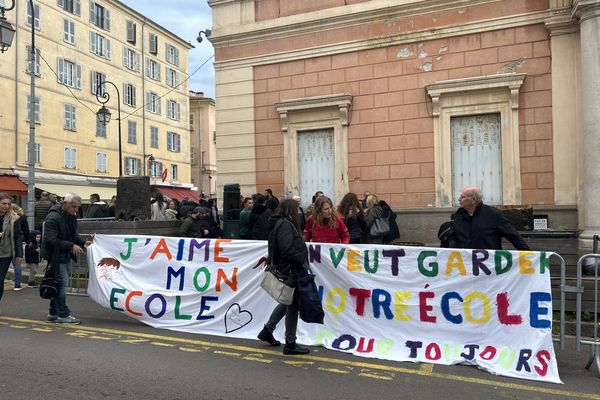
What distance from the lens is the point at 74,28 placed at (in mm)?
34031

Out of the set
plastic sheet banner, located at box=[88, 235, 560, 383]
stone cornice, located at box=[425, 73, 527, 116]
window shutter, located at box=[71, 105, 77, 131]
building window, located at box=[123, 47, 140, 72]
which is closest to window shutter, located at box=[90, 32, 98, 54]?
building window, located at box=[123, 47, 140, 72]

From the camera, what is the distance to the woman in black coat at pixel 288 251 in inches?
221

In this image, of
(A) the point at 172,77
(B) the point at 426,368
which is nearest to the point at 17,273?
(B) the point at 426,368

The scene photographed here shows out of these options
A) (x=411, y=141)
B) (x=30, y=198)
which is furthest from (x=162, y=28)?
(x=411, y=141)

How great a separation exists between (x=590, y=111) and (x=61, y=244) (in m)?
9.60

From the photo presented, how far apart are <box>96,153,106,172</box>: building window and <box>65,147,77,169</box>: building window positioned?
6.52ft

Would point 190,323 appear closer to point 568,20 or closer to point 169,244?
point 169,244

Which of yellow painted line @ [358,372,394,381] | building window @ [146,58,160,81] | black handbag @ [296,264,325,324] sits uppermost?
building window @ [146,58,160,81]

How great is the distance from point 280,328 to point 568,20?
357 inches

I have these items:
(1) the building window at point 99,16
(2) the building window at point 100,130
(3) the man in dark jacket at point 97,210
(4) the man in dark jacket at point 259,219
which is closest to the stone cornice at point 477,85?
(4) the man in dark jacket at point 259,219

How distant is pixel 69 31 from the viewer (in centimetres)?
3362

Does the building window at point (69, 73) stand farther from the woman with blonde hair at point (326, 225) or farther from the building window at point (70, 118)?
the woman with blonde hair at point (326, 225)

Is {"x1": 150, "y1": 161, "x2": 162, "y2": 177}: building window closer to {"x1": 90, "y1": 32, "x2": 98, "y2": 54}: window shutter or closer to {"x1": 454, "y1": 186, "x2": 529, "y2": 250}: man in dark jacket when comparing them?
{"x1": 90, "y1": 32, "x2": 98, "y2": 54}: window shutter

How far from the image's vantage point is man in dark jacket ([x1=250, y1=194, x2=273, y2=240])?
32.9 feet
